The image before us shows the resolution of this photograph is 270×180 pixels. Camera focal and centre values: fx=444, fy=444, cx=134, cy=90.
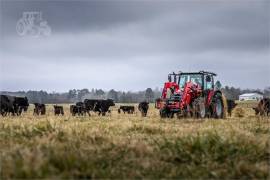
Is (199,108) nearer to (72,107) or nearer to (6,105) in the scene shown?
(6,105)

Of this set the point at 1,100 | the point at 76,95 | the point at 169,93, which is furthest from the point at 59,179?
the point at 76,95

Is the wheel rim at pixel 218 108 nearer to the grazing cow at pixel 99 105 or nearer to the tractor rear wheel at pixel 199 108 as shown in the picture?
the tractor rear wheel at pixel 199 108

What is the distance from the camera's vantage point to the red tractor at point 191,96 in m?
20.8

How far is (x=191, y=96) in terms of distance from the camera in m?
21.2

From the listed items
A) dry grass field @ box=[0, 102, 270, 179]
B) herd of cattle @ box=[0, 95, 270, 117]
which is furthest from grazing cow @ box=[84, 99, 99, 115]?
dry grass field @ box=[0, 102, 270, 179]

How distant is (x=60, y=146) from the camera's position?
7512 millimetres

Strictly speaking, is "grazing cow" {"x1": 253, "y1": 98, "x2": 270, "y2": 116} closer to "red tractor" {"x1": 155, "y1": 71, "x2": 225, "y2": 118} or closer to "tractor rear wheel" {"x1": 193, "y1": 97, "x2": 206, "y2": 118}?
"red tractor" {"x1": 155, "y1": 71, "x2": 225, "y2": 118}

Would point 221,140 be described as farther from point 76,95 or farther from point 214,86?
point 76,95

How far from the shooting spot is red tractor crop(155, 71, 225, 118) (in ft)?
68.2

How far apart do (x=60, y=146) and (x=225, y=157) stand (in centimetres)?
274

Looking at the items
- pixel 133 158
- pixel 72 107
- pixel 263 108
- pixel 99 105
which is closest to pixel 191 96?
pixel 263 108

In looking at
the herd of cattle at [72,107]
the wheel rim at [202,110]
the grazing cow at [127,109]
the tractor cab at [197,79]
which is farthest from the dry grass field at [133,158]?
the grazing cow at [127,109]

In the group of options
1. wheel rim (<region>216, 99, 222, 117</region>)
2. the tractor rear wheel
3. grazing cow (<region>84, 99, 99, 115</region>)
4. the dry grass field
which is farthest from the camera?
grazing cow (<region>84, 99, 99, 115</region>)

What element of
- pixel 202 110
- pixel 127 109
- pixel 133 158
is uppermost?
pixel 202 110
